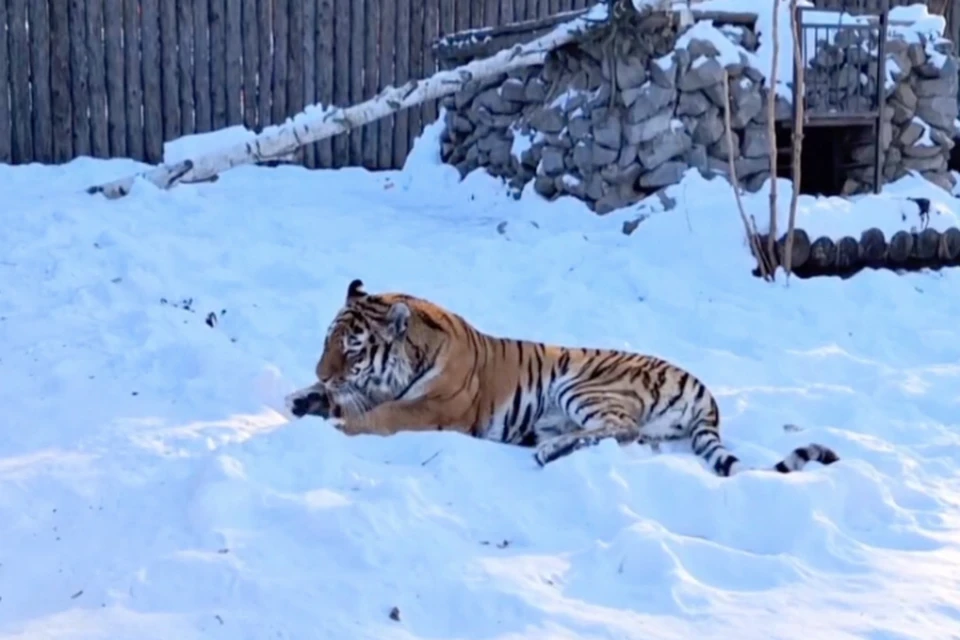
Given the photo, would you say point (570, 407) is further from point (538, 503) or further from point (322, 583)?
point (322, 583)

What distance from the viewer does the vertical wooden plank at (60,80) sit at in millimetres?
11375

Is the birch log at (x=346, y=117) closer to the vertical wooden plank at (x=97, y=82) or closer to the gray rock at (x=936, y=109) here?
the vertical wooden plank at (x=97, y=82)

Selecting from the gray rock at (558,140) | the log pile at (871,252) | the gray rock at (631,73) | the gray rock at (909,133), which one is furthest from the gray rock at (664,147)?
the gray rock at (909,133)

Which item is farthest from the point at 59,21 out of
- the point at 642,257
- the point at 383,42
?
the point at 642,257

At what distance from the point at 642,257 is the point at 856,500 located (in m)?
4.25

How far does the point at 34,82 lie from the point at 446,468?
26.6ft

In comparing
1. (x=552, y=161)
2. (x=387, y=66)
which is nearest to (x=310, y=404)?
(x=552, y=161)

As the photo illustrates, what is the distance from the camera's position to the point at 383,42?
41.6 ft

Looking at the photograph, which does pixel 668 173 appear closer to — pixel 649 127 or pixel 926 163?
pixel 649 127

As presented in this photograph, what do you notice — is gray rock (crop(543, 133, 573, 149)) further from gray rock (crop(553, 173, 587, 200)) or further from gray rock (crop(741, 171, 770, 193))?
gray rock (crop(741, 171, 770, 193))

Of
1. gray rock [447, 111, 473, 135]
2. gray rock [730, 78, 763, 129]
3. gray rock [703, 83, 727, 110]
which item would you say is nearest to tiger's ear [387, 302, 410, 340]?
gray rock [703, 83, 727, 110]

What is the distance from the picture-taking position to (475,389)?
5.30 m

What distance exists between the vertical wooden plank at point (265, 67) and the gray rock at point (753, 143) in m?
4.70

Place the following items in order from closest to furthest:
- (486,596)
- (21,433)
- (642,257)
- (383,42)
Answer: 1. (486,596)
2. (21,433)
3. (642,257)
4. (383,42)
